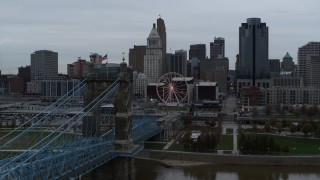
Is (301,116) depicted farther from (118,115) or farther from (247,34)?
(247,34)

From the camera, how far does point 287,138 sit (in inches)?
1791

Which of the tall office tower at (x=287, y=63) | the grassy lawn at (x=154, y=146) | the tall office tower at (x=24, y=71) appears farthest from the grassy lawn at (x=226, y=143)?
the tall office tower at (x=287, y=63)

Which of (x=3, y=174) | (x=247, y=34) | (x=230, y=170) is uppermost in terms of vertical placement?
(x=247, y=34)

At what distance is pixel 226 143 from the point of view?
42.0 metres

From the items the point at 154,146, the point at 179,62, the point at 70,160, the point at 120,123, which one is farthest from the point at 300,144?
the point at 179,62

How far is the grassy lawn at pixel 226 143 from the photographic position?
39625 mm

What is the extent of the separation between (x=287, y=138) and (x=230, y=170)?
46.4 ft

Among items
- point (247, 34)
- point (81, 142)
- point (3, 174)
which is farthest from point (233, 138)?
point (247, 34)

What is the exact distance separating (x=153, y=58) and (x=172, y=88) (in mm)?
61623

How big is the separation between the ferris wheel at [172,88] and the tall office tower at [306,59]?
64.5 m

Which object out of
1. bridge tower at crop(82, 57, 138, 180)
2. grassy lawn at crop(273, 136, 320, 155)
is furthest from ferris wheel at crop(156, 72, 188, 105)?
bridge tower at crop(82, 57, 138, 180)

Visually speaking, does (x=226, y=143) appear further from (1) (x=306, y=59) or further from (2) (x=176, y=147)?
(1) (x=306, y=59)

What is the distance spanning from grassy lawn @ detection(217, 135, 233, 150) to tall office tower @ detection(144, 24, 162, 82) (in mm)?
81950

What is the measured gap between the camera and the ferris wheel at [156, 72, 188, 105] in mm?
74000
